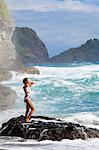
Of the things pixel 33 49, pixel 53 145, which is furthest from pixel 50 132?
pixel 33 49

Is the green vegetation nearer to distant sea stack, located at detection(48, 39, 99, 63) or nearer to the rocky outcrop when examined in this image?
the rocky outcrop

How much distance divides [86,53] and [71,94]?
394ft

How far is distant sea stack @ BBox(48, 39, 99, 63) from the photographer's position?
154 metres

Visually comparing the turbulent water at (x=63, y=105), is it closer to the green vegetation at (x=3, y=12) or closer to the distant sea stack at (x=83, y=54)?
the green vegetation at (x=3, y=12)

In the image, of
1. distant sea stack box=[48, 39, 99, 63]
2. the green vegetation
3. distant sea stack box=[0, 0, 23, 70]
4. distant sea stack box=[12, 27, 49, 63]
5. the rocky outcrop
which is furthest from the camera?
distant sea stack box=[48, 39, 99, 63]

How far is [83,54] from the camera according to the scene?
522ft

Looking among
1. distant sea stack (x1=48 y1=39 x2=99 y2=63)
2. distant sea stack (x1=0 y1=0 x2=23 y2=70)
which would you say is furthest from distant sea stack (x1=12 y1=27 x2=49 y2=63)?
distant sea stack (x1=0 y1=0 x2=23 y2=70)

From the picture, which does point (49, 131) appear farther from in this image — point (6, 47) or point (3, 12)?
point (3, 12)

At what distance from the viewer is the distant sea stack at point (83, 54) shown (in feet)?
507

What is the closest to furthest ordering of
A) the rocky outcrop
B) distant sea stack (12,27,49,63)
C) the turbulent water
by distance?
the turbulent water, the rocky outcrop, distant sea stack (12,27,49,63)

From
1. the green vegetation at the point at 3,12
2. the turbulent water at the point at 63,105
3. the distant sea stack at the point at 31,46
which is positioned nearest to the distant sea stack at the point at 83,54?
the distant sea stack at the point at 31,46

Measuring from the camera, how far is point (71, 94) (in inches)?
1607

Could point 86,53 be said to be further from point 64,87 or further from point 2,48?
point 64,87

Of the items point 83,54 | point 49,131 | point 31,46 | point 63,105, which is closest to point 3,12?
point 63,105
